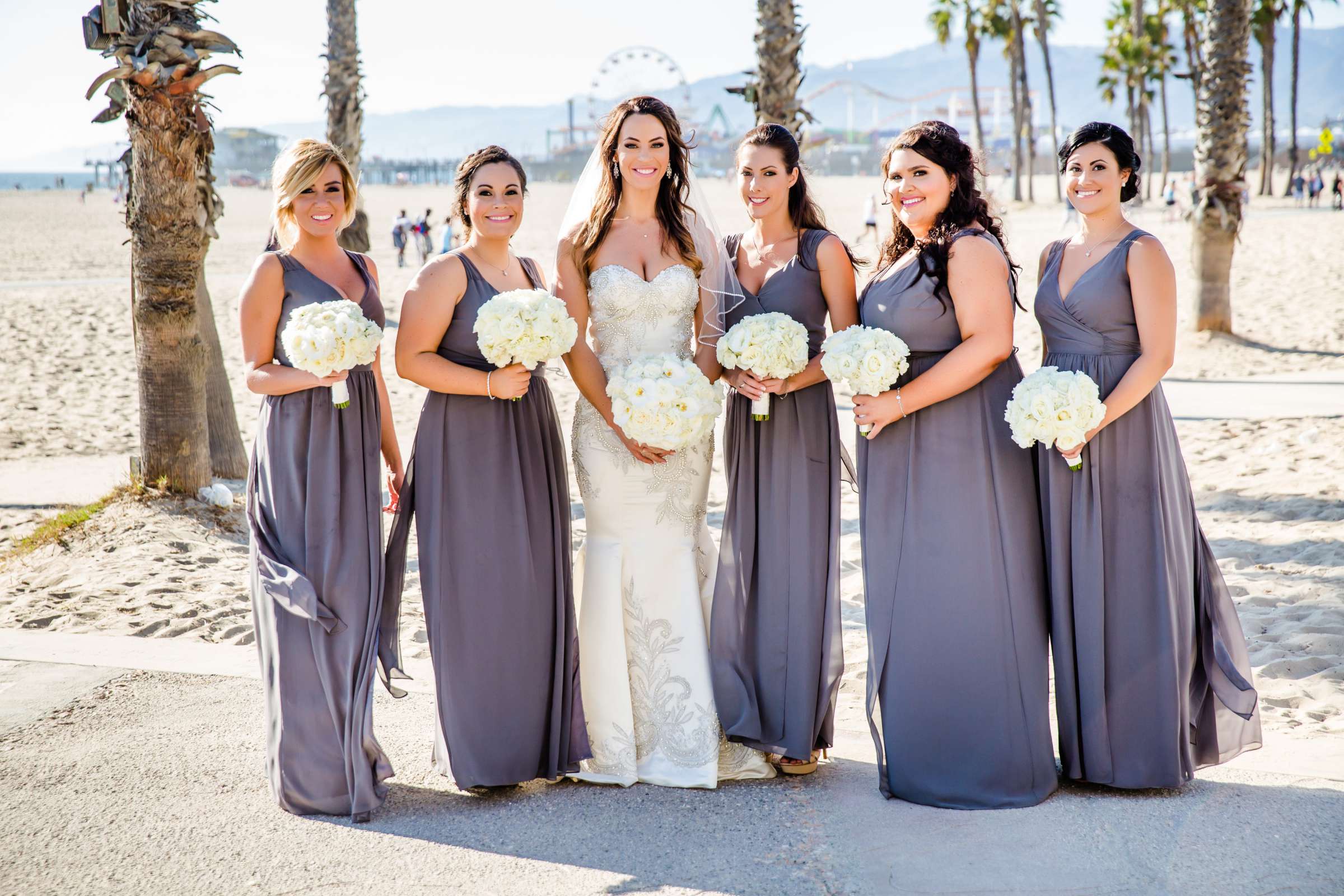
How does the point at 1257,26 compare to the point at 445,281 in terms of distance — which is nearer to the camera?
the point at 445,281

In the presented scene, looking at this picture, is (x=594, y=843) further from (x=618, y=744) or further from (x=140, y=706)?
(x=140, y=706)

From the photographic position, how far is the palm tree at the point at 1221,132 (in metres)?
13.6

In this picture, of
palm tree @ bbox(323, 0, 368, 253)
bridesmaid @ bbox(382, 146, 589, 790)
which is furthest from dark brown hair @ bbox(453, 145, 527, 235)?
palm tree @ bbox(323, 0, 368, 253)

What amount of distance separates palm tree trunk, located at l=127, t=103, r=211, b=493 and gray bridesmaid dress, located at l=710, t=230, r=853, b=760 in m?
4.89

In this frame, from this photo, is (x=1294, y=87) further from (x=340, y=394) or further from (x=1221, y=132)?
(x=340, y=394)

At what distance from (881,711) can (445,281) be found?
7.46ft

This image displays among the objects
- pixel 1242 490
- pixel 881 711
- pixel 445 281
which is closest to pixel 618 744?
pixel 881 711

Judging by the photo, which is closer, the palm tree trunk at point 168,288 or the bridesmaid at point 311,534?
the bridesmaid at point 311,534

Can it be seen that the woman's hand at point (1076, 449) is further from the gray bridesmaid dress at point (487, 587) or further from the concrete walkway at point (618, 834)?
the gray bridesmaid dress at point (487, 587)

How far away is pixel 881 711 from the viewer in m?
4.11

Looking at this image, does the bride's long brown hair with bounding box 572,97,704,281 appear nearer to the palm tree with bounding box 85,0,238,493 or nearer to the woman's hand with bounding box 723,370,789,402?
the woman's hand with bounding box 723,370,789,402

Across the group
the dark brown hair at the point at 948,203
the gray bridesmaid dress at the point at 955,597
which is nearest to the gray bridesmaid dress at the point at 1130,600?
the gray bridesmaid dress at the point at 955,597

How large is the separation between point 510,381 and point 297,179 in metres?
1.10

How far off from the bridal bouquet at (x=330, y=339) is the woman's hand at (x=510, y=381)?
45 centimetres
